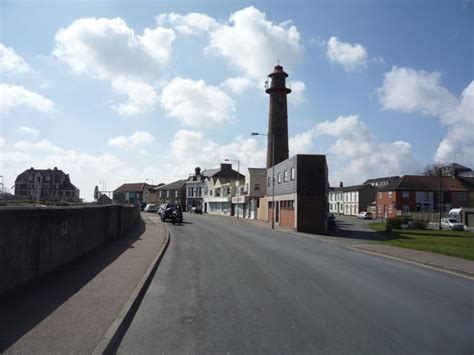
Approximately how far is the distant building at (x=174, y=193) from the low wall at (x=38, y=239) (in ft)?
323

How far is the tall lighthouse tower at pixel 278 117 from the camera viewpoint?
2210 inches

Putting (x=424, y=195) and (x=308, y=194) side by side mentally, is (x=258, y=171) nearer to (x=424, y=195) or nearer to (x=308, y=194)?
(x=308, y=194)

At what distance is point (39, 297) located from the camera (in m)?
8.33

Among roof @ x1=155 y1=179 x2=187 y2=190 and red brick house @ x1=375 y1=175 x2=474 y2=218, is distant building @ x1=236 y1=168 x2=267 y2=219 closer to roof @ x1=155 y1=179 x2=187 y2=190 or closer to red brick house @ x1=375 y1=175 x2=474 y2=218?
red brick house @ x1=375 y1=175 x2=474 y2=218

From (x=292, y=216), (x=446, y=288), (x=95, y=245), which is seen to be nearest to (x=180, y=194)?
(x=292, y=216)

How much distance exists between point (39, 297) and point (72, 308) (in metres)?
1.16

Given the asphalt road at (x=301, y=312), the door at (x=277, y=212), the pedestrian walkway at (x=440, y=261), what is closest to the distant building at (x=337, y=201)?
the door at (x=277, y=212)

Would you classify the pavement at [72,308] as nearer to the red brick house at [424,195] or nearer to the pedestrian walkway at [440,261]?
the pedestrian walkway at [440,261]

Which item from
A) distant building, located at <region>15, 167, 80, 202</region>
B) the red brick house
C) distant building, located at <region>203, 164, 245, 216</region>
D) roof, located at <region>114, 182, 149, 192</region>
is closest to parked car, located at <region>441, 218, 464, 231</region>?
the red brick house

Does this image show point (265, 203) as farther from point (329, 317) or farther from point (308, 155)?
point (329, 317)

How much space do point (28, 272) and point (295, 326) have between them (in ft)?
19.1

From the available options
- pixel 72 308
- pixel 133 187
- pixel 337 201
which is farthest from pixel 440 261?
pixel 133 187

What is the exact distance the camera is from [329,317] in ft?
24.5

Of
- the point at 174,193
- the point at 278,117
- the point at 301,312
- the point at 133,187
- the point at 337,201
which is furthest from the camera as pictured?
the point at 133,187
